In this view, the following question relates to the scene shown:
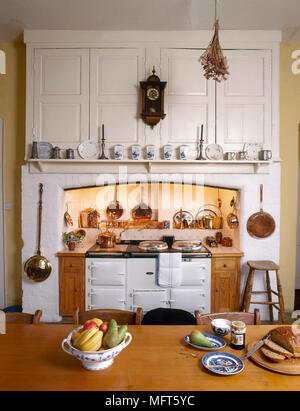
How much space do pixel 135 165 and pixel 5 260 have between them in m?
1.98

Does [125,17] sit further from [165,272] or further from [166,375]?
[166,375]

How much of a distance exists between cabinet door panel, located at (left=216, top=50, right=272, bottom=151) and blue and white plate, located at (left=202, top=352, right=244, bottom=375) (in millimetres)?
2580

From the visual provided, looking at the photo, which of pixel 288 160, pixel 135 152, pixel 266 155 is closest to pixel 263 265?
pixel 266 155

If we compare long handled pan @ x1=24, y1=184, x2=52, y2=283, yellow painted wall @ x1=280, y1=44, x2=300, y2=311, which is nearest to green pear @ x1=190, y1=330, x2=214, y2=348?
long handled pan @ x1=24, y1=184, x2=52, y2=283

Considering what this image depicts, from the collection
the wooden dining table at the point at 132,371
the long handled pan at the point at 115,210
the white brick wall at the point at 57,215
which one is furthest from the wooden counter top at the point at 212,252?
the wooden dining table at the point at 132,371

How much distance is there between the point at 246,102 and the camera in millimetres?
3533

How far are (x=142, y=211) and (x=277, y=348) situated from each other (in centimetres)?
287

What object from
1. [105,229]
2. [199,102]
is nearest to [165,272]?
[105,229]

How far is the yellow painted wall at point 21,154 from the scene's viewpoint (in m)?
3.71

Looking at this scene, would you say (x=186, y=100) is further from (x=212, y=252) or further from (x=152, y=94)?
(x=212, y=252)

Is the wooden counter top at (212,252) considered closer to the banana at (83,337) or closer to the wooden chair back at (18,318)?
the wooden chair back at (18,318)

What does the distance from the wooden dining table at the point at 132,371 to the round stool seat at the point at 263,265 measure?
1764 mm

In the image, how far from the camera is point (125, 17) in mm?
3225

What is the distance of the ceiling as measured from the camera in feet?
9.81
